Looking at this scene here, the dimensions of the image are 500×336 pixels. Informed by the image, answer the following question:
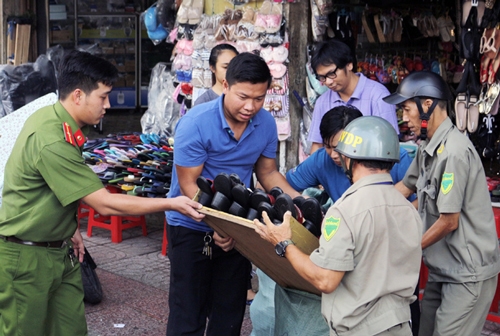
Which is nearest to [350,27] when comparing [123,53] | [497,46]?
[497,46]

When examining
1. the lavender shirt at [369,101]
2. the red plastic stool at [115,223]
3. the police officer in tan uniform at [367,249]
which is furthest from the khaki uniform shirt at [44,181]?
the red plastic stool at [115,223]

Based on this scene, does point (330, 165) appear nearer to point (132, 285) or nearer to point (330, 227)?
point (330, 227)

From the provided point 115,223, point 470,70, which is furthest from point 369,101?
point 115,223

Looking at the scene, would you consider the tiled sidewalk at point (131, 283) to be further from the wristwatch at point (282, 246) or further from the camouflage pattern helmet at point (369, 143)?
the camouflage pattern helmet at point (369, 143)

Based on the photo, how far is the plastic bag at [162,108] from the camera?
317 inches

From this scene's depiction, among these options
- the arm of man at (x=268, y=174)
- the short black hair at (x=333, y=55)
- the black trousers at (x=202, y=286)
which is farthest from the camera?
the short black hair at (x=333, y=55)

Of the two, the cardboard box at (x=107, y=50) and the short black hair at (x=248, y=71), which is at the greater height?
the cardboard box at (x=107, y=50)

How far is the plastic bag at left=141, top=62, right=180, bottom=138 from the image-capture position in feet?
26.4

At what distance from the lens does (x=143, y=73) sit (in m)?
14.0

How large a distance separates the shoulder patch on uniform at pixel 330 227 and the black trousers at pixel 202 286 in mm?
1108

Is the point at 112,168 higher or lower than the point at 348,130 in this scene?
lower

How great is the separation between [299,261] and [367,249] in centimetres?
29

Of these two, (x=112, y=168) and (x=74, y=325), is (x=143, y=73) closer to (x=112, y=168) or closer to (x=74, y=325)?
(x=112, y=168)

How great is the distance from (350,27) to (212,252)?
12.4 feet
